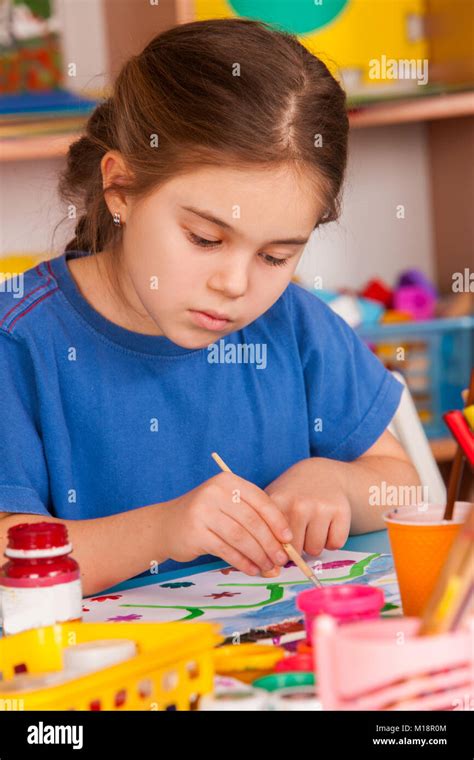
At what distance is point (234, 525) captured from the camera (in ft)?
2.74

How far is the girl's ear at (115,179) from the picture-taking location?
1040mm

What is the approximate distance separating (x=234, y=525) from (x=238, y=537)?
0.03ft

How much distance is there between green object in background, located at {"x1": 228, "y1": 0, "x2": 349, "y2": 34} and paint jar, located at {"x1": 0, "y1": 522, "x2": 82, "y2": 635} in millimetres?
1530

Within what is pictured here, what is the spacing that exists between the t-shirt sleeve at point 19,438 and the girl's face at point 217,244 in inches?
6.4

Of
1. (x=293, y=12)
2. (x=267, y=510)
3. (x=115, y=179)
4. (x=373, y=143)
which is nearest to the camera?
(x=267, y=510)

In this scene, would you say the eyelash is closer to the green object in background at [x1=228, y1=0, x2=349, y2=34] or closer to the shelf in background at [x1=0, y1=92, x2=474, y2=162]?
the green object in background at [x1=228, y1=0, x2=349, y2=34]

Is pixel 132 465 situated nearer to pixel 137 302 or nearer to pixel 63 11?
pixel 137 302

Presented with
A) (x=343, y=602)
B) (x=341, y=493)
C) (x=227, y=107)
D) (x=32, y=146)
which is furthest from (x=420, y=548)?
(x=32, y=146)

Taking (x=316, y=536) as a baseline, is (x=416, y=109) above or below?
above

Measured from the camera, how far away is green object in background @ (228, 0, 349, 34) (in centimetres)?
204

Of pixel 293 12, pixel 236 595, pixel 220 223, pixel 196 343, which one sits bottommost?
pixel 236 595

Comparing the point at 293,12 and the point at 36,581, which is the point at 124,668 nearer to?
the point at 36,581

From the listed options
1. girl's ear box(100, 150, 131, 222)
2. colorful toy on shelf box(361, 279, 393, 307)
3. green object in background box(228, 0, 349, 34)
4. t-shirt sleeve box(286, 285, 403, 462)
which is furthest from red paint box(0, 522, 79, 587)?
colorful toy on shelf box(361, 279, 393, 307)

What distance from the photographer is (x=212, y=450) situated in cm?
119
